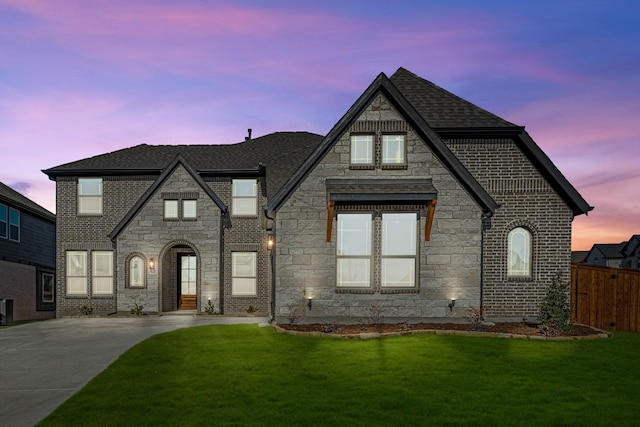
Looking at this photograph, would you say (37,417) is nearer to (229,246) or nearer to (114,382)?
(114,382)

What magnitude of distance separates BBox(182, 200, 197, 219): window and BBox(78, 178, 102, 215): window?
16.6ft

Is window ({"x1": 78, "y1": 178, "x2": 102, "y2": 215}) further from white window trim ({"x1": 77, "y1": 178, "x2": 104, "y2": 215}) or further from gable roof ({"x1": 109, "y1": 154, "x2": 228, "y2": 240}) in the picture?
gable roof ({"x1": 109, "y1": 154, "x2": 228, "y2": 240})

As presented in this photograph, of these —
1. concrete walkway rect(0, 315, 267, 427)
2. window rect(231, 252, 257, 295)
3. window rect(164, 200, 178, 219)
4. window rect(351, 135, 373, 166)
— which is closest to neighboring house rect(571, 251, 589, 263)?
window rect(231, 252, 257, 295)

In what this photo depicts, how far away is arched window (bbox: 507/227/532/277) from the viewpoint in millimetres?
14250

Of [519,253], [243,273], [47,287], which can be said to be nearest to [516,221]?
[519,253]

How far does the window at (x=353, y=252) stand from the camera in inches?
533

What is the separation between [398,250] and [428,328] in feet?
9.06

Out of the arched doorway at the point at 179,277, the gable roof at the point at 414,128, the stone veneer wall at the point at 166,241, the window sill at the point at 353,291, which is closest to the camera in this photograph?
the gable roof at the point at 414,128

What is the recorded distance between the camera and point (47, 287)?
28062mm

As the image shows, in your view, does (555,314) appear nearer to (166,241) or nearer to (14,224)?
(166,241)

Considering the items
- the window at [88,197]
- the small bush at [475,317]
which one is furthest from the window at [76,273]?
the small bush at [475,317]

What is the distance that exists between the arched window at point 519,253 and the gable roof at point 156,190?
507 inches

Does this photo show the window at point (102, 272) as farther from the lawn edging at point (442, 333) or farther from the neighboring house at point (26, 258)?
the lawn edging at point (442, 333)

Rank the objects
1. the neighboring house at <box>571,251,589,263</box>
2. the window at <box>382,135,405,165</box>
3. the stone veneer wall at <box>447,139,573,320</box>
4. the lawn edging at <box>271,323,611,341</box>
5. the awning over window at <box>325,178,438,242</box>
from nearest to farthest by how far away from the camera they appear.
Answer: the lawn edging at <box>271,323,611,341</box> → the awning over window at <box>325,178,438,242</box> → the window at <box>382,135,405,165</box> → the stone veneer wall at <box>447,139,573,320</box> → the neighboring house at <box>571,251,589,263</box>
